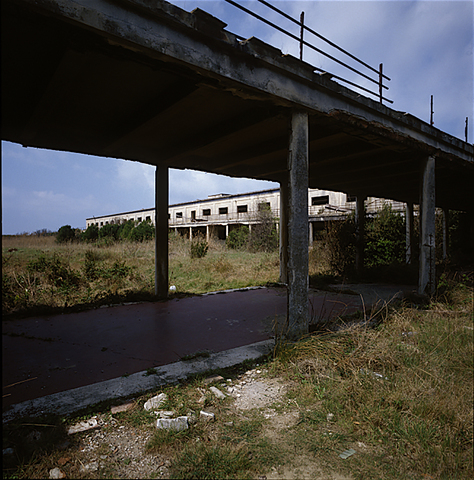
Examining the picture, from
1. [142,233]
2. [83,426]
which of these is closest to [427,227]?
[83,426]

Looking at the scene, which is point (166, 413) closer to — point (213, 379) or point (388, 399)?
point (213, 379)

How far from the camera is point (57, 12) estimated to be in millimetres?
2205

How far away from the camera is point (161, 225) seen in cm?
655

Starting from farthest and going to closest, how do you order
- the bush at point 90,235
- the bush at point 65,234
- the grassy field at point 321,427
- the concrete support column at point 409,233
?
the bush at point 90,235
the bush at point 65,234
the concrete support column at point 409,233
the grassy field at point 321,427

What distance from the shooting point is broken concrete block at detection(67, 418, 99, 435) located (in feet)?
7.07

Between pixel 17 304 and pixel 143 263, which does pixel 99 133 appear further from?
pixel 143 263

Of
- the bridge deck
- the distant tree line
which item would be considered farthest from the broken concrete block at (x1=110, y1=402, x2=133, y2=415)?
the distant tree line

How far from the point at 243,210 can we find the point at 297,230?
28.8 meters

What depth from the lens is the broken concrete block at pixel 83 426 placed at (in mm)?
2156

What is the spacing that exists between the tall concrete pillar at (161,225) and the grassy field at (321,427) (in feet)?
12.1

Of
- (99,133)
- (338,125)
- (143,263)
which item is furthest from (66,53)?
(143,263)

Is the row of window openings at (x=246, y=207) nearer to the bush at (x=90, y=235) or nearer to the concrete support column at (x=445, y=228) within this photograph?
the concrete support column at (x=445, y=228)

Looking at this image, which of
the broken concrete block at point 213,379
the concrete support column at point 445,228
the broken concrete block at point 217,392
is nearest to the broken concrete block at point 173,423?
the broken concrete block at point 217,392

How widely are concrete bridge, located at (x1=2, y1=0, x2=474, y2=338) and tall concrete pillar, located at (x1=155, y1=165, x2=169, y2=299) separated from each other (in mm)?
23
